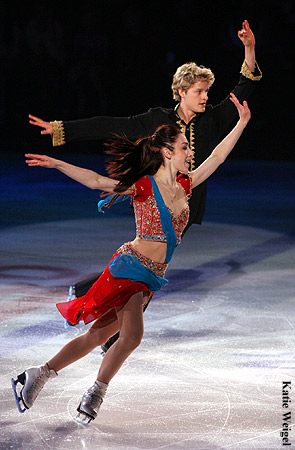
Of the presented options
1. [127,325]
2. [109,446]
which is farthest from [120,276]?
[109,446]

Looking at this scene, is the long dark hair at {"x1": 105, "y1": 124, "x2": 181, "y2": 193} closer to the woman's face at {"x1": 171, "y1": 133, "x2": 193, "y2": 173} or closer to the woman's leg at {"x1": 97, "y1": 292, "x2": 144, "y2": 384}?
the woman's face at {"x1": 171, "y1": 133, "x2": 193, "y2": 173}

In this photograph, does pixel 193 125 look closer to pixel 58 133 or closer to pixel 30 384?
pixel 58 133

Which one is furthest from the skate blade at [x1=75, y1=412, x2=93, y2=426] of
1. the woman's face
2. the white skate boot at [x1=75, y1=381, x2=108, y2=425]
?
the woman's face

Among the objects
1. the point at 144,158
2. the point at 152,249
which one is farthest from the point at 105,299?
the point at 144,158

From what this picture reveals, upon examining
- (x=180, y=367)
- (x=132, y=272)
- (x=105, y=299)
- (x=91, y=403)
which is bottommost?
(x=180, y=367)

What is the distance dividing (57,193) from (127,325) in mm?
8470

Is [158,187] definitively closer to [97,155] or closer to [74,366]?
[74,366]

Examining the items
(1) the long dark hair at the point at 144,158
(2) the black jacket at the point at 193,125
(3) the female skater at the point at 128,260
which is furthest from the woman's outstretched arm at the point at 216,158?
(2) the black jacket at the point at 193,125

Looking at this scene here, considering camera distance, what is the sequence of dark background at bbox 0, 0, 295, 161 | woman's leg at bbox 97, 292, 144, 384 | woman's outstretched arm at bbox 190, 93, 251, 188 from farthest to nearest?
dark background at bbox 0, 0, 295, 161 → woman's outstretched arm at bbox 190, 93, 251, 188 → woman's leg at bbox 97, 292, 144, 384

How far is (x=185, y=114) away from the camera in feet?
15.6

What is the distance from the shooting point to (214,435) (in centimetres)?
329

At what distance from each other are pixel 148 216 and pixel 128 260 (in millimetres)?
A: 233

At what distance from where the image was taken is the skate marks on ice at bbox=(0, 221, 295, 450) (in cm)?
331

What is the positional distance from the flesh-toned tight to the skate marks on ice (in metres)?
0.23
